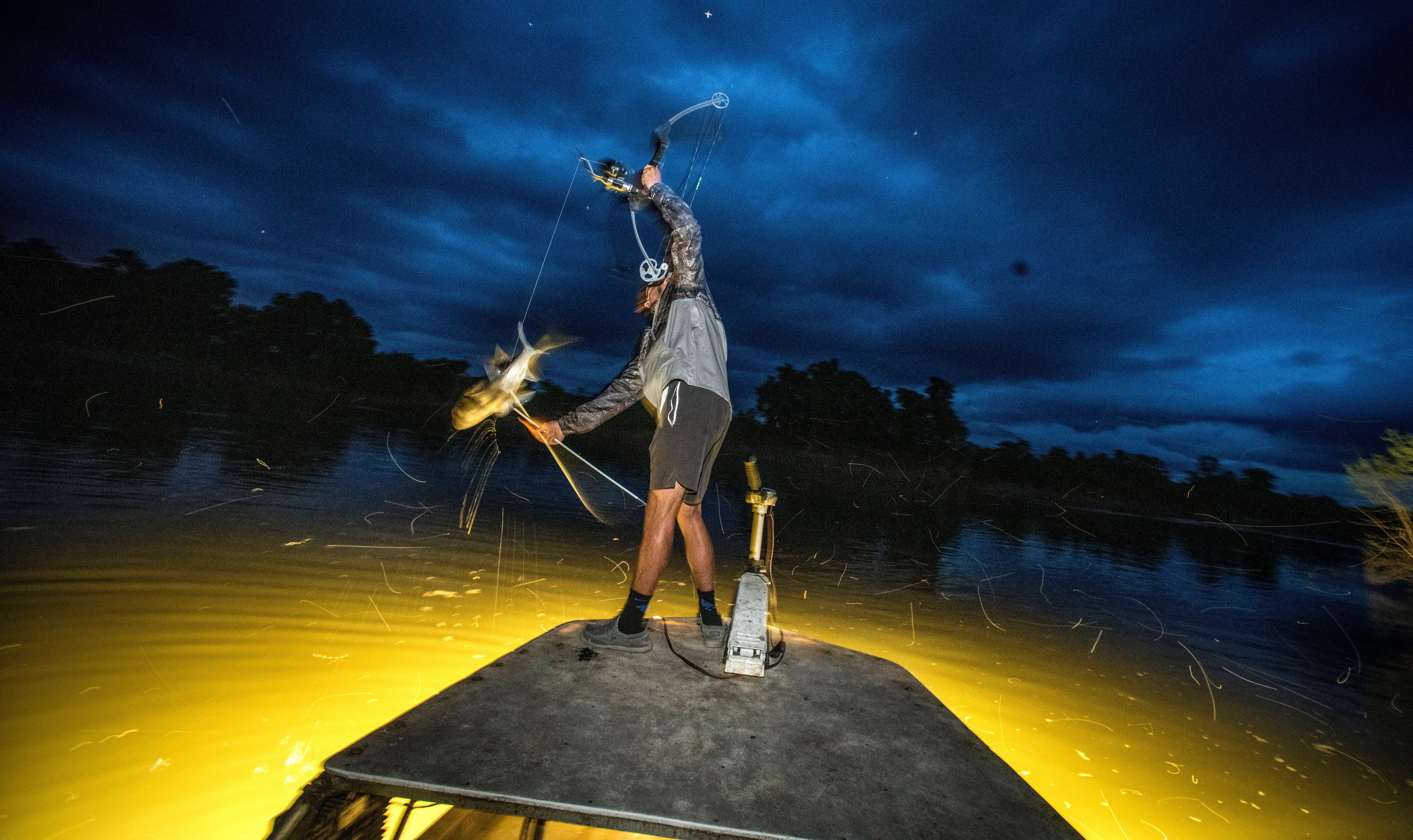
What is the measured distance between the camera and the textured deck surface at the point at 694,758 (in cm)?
143

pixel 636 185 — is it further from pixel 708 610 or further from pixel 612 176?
pixel 708 610

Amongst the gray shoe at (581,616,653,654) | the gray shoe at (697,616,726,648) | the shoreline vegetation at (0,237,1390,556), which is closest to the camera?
the gray shoe at (581,616,653,654)

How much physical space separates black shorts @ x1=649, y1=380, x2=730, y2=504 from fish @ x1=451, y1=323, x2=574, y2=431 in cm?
87

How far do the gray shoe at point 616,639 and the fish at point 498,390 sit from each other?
3.85 ft

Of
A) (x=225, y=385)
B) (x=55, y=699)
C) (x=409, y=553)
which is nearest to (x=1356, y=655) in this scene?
(x=409, y=553)

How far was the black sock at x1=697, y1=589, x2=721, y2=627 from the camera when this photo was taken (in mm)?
2928

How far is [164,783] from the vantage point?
214 centimetres

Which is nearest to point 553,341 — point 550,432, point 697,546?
point 550,432

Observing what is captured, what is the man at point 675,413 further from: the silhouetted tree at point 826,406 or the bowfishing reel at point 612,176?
the silhouetted tree at point 826,406

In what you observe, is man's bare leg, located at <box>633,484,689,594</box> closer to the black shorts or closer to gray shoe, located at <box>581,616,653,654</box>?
the black shorts

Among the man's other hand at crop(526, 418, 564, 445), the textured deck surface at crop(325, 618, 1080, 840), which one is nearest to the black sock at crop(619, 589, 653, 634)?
the textured deck surface at crop(325, 618, 1080, 840)

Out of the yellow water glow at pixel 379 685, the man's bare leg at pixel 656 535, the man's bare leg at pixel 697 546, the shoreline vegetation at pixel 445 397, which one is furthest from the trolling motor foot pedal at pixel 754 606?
the shoreline vegetation at pixel 445 397

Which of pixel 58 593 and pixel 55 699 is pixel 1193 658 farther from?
pixel 58 593

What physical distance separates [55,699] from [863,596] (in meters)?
6.41
